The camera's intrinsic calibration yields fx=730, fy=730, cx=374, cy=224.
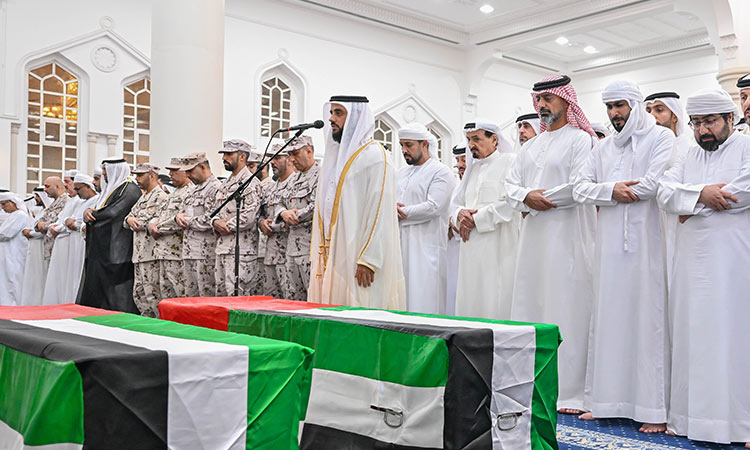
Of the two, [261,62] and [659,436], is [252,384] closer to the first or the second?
[659,436]

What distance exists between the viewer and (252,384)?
2.06 m

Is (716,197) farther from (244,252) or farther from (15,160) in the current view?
(15,160)

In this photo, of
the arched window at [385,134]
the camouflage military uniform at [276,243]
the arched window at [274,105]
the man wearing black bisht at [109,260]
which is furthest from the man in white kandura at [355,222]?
the arched window at [385,134]

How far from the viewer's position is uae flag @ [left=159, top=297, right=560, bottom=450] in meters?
2.39

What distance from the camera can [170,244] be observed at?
6.09 metres

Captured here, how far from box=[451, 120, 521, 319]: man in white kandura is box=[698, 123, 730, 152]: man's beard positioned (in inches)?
47.8

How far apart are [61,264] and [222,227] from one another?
3565 millimetres

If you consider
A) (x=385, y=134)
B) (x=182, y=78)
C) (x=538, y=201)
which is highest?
(x=385, y=134)

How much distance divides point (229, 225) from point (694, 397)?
3471mm

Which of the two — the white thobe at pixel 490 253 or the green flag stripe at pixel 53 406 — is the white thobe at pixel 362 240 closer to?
the white thobe at pixel 490 253

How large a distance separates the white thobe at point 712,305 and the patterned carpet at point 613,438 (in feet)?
0.26

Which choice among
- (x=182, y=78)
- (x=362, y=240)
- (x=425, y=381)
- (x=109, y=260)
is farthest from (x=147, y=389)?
(x=182, y=78)

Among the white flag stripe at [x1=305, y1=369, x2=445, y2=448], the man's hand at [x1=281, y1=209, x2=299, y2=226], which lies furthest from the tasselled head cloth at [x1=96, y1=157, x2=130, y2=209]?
the white flag stripe at [x1=305, y1=369, x2=445, y2=448]

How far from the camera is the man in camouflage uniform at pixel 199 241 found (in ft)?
19.1
